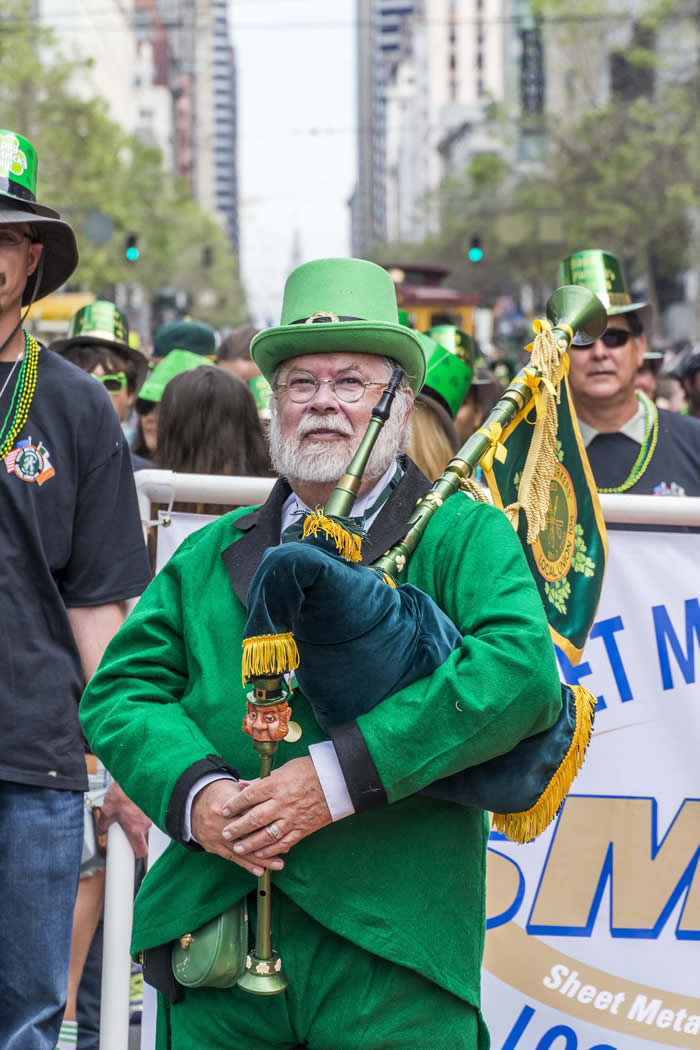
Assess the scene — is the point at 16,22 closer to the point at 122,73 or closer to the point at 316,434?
the point at 316,434

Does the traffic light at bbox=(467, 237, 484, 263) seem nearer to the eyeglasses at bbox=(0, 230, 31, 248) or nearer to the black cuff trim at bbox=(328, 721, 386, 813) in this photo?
the eyeglasses at bbox=(0, 230, 31, 248)

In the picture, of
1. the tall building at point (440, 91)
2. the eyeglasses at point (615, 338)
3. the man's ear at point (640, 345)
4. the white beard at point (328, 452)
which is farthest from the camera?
the tall building at point (440, 91)

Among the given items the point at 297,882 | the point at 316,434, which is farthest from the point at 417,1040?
the point at 316,434

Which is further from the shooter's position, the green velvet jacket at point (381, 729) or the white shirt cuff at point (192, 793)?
the white shirt cuff at point (192, 793)

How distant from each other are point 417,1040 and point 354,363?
125 centimetres

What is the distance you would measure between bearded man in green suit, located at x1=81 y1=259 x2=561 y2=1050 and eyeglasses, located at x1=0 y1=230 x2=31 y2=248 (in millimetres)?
896

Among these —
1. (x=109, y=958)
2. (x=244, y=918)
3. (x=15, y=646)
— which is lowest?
(x=109, y=958)

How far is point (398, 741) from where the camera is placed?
2.36m

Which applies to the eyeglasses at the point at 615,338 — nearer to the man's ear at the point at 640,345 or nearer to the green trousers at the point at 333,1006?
the man's ear at the point at 640,345

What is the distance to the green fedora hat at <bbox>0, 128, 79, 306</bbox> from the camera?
3424 millimetres

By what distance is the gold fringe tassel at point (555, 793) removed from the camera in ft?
8.55

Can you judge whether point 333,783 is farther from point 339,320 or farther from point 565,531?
point 565,531

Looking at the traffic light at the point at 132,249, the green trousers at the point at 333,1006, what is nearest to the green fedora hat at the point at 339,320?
the green trousers at the point at 333,1006

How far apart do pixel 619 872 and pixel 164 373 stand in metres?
3.56
